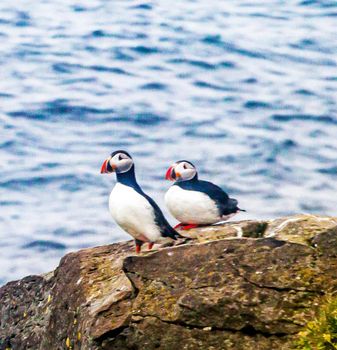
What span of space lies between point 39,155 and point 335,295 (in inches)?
577

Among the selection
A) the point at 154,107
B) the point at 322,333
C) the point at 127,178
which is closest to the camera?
the point at 322,333

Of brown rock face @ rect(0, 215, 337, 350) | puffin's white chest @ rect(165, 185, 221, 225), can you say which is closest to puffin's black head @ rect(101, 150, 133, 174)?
puffin's white chest @ rect(165, 185, 221, 225)

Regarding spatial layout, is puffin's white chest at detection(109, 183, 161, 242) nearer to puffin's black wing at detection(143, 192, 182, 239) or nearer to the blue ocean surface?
puffin's black wing at detection(143, 192, 182, 239)

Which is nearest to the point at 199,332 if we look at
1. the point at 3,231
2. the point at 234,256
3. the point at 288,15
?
the point at 234,256

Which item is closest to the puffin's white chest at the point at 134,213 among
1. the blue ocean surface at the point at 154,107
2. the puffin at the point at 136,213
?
the puffin at the point at 136,213

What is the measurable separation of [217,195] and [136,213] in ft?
3.19

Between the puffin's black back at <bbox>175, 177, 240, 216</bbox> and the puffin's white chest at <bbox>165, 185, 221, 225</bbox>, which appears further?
the puffin's black back at <bbox>175, 177, 240, 216</bbox>

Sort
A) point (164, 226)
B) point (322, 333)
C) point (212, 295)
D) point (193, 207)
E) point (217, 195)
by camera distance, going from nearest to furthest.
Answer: point (322, 333) → point (212, 295) → point (164, 226) → point (193, 207) → point (217, 195)

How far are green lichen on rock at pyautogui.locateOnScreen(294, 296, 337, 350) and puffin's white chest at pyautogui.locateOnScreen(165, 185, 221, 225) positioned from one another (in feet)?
8.49

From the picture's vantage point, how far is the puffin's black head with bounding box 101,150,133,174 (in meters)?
10.7

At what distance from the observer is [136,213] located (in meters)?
10.4

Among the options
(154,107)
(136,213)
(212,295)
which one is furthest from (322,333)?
(154,107)

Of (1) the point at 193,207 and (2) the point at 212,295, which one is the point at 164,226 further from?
(2) the point at 212,295

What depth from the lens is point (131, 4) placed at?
111 feet
